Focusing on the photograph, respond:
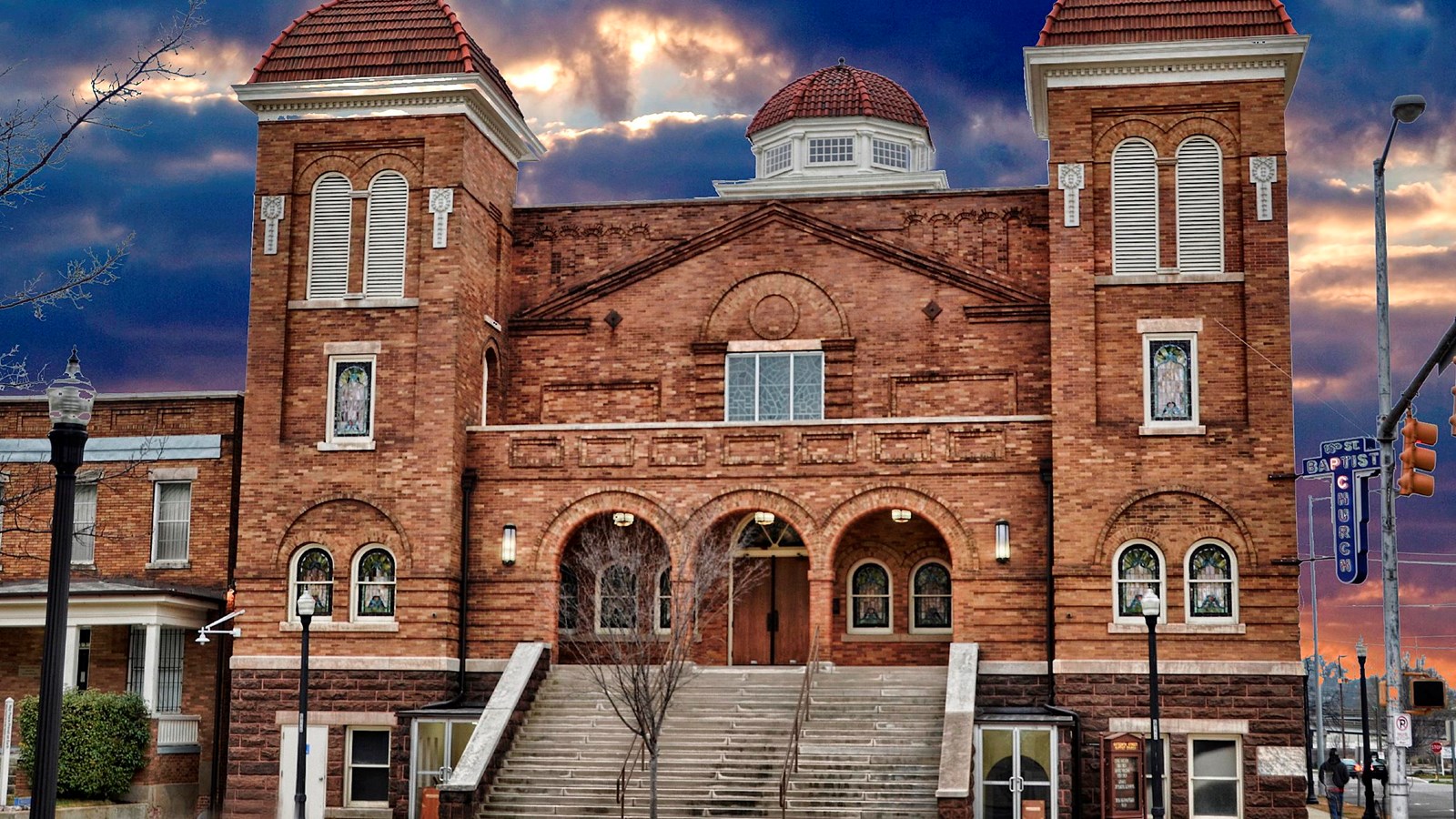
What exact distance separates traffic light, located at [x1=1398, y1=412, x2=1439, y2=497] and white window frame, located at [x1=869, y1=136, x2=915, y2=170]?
937 inches

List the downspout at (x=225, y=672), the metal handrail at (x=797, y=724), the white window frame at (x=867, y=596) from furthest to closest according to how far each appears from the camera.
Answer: the downspout at (x=225, y=672) < the white window frame at (x=867, y=596) < the metal handrail at (x=797, y=724)

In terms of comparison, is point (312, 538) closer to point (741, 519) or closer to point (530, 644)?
point (530, 644)

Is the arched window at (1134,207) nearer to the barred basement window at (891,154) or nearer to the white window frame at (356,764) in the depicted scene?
the barred basement window at (891,154)

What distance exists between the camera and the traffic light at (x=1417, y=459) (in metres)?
20.2

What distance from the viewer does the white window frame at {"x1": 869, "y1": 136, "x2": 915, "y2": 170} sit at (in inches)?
1699

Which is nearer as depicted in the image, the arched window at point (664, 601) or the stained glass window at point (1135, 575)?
the stained glass window at point (1135, 575)

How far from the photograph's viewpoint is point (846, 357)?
34.8 m

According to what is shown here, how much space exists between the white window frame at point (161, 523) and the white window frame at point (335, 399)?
14.1 feet

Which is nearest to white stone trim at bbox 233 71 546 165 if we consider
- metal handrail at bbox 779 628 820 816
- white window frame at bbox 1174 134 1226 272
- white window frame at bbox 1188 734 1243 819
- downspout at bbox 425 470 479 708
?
downspout at bbox 425 470 479 708

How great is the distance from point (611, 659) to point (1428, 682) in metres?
16.6

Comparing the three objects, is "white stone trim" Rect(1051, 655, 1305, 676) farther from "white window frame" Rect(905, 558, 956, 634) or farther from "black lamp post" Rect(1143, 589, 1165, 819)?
"black lamp post" Rect(1143, 589, 1165, 819)

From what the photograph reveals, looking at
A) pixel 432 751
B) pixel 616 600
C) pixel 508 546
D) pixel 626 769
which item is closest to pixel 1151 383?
pixel 616 600

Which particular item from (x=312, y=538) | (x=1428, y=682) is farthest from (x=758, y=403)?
(x=1428, y=682)

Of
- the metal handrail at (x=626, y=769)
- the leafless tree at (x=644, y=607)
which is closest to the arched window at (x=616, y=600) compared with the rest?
the leafless tree at (x=644, y=607)
